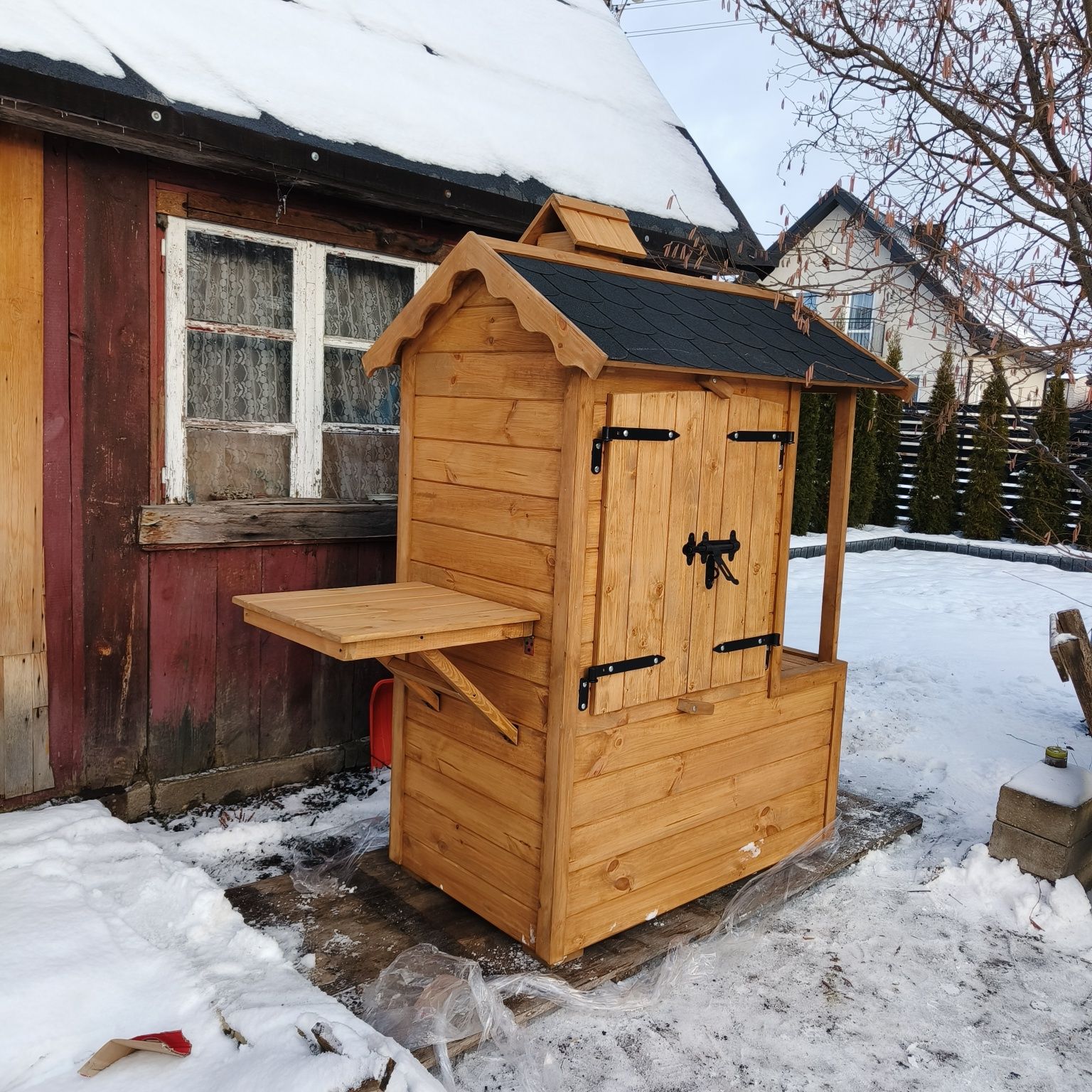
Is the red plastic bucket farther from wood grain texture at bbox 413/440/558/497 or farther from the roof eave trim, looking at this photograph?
the roof eave trim

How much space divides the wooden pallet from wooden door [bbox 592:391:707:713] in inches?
32.4

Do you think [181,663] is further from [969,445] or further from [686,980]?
[969,445]

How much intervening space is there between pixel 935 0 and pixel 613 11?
14.3ft

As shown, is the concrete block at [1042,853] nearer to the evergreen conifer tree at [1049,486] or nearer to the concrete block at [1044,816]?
the concrete block at [1044,816]

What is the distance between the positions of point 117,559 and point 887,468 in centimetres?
1220

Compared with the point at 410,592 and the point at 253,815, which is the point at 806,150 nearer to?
the point at 410,592

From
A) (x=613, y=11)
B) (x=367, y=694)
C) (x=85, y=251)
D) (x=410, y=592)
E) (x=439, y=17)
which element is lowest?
(x=367, y=694)

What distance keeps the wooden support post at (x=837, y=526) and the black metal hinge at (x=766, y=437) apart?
0.38 meters

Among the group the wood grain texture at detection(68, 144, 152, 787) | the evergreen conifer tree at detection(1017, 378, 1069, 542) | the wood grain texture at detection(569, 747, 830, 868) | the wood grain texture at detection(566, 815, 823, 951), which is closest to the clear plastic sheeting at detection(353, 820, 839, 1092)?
the wood grain texture at detection(566, 815, 823, 951)

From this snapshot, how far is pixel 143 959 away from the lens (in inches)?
105

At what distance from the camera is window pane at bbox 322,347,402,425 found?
462 centimetres

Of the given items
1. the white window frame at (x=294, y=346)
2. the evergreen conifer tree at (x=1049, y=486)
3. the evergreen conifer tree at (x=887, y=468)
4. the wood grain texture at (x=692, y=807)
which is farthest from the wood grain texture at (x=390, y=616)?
A: the evergreen conifer tree at (x=887, y=468)

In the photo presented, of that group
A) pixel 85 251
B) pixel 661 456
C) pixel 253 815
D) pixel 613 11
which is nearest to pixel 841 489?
pixel 661 456

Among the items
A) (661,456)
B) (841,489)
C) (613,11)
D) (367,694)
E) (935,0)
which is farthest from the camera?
(613,11)
